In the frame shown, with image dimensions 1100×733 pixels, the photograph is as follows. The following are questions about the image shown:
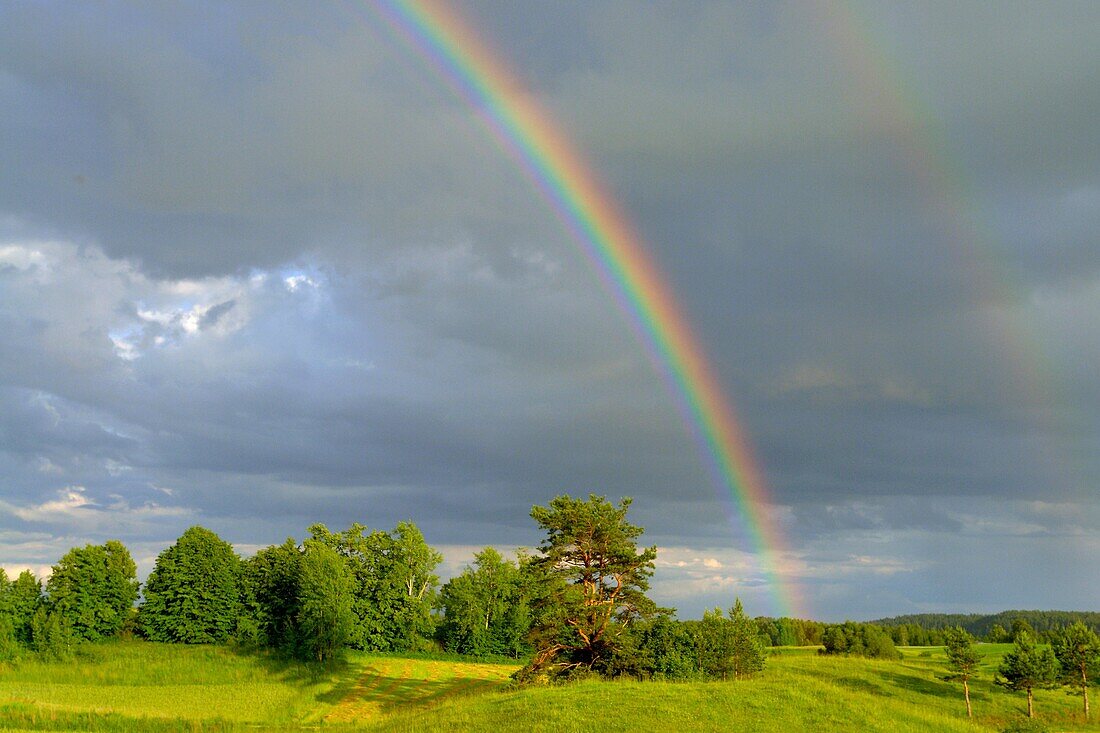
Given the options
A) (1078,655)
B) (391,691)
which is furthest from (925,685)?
(391,691)

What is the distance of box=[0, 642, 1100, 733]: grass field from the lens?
34.1m

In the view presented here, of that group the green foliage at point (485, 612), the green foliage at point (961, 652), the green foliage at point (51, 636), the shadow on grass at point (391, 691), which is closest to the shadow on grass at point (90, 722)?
the shadow on grass at point (391, 691)

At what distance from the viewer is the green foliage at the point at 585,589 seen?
163 feet

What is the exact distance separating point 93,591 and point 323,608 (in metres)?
30.0

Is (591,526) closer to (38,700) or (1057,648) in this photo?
(38,700)

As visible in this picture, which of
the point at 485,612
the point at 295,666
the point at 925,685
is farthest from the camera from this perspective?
the point at 485,612

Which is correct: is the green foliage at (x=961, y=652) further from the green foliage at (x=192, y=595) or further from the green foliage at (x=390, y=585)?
the green foliage at (x=192, y=595)

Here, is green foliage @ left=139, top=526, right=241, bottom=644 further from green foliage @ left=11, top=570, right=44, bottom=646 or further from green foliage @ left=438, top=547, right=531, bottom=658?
green foliage @ left=438, top=547, right=531, bottom=658

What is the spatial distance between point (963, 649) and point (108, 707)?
269 feet

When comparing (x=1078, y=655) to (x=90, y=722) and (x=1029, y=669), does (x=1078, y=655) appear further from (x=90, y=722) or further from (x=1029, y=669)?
(x=90, y=722)

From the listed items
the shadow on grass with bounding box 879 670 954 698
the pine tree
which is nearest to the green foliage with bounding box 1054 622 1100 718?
the pine tree

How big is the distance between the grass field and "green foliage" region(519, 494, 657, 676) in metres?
4.72

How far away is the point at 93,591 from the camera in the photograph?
98500 millimetres

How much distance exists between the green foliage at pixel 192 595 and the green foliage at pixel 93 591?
285 centimetres
